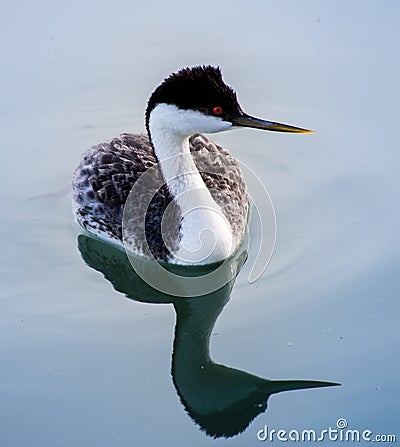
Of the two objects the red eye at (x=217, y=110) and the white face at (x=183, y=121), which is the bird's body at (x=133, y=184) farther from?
the red eye at (x=217, y=110)

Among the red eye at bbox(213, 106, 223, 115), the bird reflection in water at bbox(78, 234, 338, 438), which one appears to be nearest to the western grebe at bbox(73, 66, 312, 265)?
the red eye at bbox(213, 106, 223, 115)

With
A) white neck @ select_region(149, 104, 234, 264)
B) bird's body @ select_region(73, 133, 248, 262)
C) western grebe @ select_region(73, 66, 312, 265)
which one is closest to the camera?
western grebe @ select_region(73, 66, 312, 265)

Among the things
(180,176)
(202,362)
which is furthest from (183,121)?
(202,362)

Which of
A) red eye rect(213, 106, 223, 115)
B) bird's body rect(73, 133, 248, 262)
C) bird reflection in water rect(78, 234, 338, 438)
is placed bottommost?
bird reflection in water rect(78, 234, 338, 438)

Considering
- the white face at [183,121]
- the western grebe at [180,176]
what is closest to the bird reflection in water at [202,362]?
the western grebe at [180,176]

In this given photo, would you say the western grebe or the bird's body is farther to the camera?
the bird's body

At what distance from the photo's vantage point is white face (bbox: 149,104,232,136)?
5.02m

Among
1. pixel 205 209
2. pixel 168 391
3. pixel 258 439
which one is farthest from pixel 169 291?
pixel 258 439

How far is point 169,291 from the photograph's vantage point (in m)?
5.33

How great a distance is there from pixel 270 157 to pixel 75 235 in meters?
1.36

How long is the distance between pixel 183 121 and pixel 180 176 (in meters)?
0.38

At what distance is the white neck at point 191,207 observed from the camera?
5.26 m

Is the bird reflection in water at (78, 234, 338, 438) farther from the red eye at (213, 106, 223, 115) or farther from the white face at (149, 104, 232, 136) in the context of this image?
the red eye at (213, 106, 223, 115)

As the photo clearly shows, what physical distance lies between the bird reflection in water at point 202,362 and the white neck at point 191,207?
129 mm
